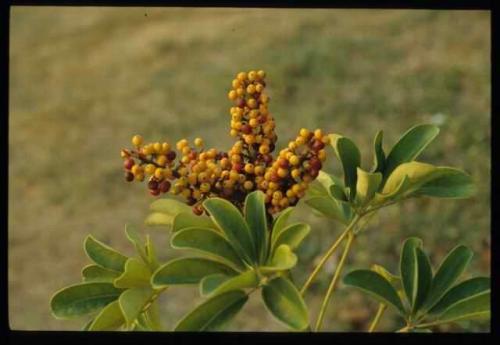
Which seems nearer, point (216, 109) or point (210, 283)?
point (210, 283)

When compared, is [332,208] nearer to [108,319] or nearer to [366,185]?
[366,185]

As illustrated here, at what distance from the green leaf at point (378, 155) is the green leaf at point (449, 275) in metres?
0.14

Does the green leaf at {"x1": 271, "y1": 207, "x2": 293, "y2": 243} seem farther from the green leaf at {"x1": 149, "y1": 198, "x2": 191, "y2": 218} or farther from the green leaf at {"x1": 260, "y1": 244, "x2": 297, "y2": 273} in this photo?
the green leaf at {"x1": 149, "y1": 198, "x2": 191, "y2": 218}

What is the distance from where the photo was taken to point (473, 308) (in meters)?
0.98

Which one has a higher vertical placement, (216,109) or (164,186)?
(216,109)

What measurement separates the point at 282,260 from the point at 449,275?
0.80ft

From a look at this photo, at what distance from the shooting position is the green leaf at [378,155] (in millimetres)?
981

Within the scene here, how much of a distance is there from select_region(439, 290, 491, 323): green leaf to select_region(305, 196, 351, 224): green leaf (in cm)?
16

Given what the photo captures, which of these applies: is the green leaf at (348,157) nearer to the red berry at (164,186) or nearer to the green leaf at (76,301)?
the red berry at (164,186)

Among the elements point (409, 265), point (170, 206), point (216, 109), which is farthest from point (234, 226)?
point (216, 109)

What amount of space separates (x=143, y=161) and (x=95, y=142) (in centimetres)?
267

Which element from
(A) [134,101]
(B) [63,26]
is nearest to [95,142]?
(A) [134,101]

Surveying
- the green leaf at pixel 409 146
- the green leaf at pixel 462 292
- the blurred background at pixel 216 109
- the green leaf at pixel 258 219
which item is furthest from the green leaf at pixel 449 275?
the blurred background at pixel 216 109
